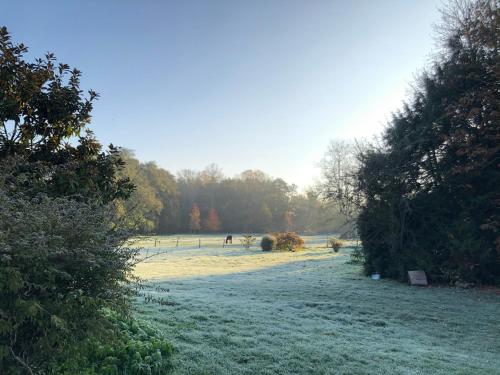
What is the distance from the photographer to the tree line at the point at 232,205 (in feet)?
176

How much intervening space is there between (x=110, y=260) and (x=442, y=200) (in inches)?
458

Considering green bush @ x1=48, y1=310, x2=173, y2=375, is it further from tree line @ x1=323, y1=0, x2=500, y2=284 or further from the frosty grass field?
tree line @ x1=323, y1=0, x2=500, y2=284

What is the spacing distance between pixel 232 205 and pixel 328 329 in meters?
52.2

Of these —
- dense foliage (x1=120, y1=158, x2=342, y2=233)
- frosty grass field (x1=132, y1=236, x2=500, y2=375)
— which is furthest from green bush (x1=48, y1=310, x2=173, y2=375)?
dense foliage (x1=120, y1=158, x2=342, y2=233)

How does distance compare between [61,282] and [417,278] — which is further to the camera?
[417,278]

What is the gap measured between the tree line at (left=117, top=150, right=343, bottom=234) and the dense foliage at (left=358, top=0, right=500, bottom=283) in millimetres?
39394

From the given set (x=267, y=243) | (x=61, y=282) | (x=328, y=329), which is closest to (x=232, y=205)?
(x=267, y=243)

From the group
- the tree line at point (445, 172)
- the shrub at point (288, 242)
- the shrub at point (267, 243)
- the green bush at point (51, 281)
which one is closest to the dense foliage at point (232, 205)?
the shrub at point (288, 242)

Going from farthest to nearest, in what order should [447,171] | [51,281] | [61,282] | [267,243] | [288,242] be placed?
[288,242], [267,243], [447,171], [61,282], [51,281]

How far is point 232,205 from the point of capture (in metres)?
58.0

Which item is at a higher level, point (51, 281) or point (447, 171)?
point (447, 171)

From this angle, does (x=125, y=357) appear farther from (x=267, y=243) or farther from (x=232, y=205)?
(x=232, y=205)

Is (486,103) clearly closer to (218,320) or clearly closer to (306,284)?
(306,284)

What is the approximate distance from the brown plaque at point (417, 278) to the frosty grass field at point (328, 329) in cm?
100
